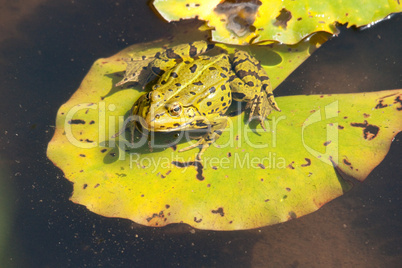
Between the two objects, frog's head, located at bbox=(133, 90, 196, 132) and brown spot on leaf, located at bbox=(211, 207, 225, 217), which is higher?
frog's head, located at bbox=(133, 90, 196, 132)

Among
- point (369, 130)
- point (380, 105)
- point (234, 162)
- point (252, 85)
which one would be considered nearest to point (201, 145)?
point (234, 162)

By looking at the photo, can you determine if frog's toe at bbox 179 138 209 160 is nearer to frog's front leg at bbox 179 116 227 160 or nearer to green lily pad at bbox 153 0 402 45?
frog's front leg at bbox 179 116 227 160

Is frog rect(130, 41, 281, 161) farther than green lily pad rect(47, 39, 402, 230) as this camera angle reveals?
Yes

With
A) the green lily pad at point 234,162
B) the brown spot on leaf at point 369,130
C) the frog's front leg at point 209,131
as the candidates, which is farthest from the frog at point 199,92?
the brown spot on leaf at point 369,130

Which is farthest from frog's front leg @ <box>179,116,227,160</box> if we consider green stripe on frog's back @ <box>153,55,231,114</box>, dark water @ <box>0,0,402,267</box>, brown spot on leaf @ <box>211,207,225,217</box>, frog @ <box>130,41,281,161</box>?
dark water @ <box>0,0,402,267</box>

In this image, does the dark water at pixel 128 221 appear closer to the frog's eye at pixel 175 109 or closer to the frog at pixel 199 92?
the frog at pixel 199 92

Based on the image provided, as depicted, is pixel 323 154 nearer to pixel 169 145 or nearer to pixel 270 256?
pixel 270 256

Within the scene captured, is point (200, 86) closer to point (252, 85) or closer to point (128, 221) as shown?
point (252, 85)
